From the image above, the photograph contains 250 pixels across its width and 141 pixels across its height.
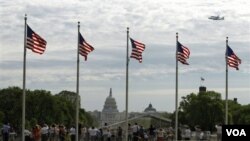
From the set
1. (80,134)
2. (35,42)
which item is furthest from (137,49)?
(80,134)

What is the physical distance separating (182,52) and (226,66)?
598cm

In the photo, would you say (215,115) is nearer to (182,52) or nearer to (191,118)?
(191,118)

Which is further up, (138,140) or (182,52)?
(182,52)

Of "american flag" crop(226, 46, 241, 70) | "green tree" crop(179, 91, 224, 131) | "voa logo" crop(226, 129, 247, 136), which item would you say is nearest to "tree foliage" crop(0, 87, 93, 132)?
"green tree" crop(179, 91, 224, 131)

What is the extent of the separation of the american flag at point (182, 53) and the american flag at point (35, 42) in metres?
12.2

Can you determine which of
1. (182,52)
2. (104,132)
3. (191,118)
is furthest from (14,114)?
(182,52)

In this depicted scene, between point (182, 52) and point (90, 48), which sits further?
point (182, 52)

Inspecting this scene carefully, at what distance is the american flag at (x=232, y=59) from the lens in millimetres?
50431

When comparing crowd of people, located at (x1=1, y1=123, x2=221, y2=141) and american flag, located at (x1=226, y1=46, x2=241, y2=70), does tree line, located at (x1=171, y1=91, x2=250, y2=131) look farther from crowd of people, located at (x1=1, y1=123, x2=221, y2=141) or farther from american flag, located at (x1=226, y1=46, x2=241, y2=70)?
american flag, located at (x1=226, y1=46, x2=241, y2=70)

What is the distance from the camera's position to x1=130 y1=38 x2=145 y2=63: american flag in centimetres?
4594

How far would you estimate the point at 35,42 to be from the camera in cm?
4044

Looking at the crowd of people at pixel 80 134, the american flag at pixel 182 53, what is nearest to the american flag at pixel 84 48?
the crowd of people at pixel 80 134

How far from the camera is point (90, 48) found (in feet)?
146

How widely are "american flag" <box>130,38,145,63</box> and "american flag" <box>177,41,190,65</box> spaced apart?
3.81 metres
